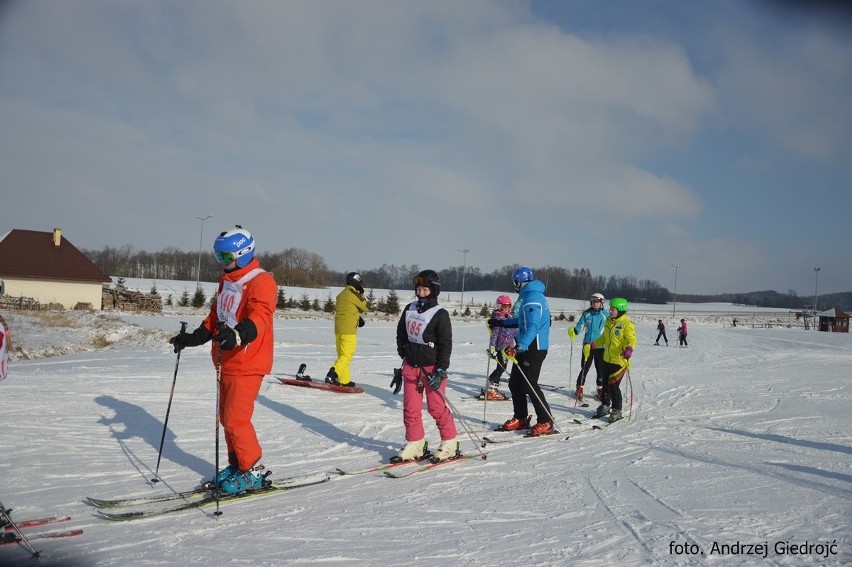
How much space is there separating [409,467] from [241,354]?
2050mm

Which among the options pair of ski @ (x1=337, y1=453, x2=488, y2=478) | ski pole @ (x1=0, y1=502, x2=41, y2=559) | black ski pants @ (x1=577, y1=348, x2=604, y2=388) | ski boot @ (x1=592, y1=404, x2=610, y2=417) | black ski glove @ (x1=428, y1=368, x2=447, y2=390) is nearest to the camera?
ski pole @ (x1=0, y1=502, x2=41, y2=559)

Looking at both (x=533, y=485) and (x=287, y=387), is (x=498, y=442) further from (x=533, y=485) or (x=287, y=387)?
(x=287, y=387)

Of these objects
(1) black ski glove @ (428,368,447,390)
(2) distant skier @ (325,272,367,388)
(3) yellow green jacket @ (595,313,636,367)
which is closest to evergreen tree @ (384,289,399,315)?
(2) distant skier @ (325,272,367,388)

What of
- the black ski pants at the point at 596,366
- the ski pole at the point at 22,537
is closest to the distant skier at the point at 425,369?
the ski pole at the point at 22,537

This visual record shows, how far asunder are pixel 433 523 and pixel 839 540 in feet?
8.37

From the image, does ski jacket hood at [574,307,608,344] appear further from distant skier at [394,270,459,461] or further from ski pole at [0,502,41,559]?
ski pole at [0,502,41,559]

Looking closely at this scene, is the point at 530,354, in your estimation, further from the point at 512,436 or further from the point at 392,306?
the point at 392,306

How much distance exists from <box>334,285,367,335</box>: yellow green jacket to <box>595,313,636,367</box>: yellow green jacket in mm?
4074

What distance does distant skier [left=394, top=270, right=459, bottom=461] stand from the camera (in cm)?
579

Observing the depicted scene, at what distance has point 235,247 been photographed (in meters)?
4.81

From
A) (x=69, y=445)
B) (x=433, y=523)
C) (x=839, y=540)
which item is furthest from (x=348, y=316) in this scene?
(x=839, y=540)

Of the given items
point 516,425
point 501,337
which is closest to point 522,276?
point 516,425

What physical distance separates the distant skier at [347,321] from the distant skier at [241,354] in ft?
17.0

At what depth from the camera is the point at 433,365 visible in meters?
5.82
